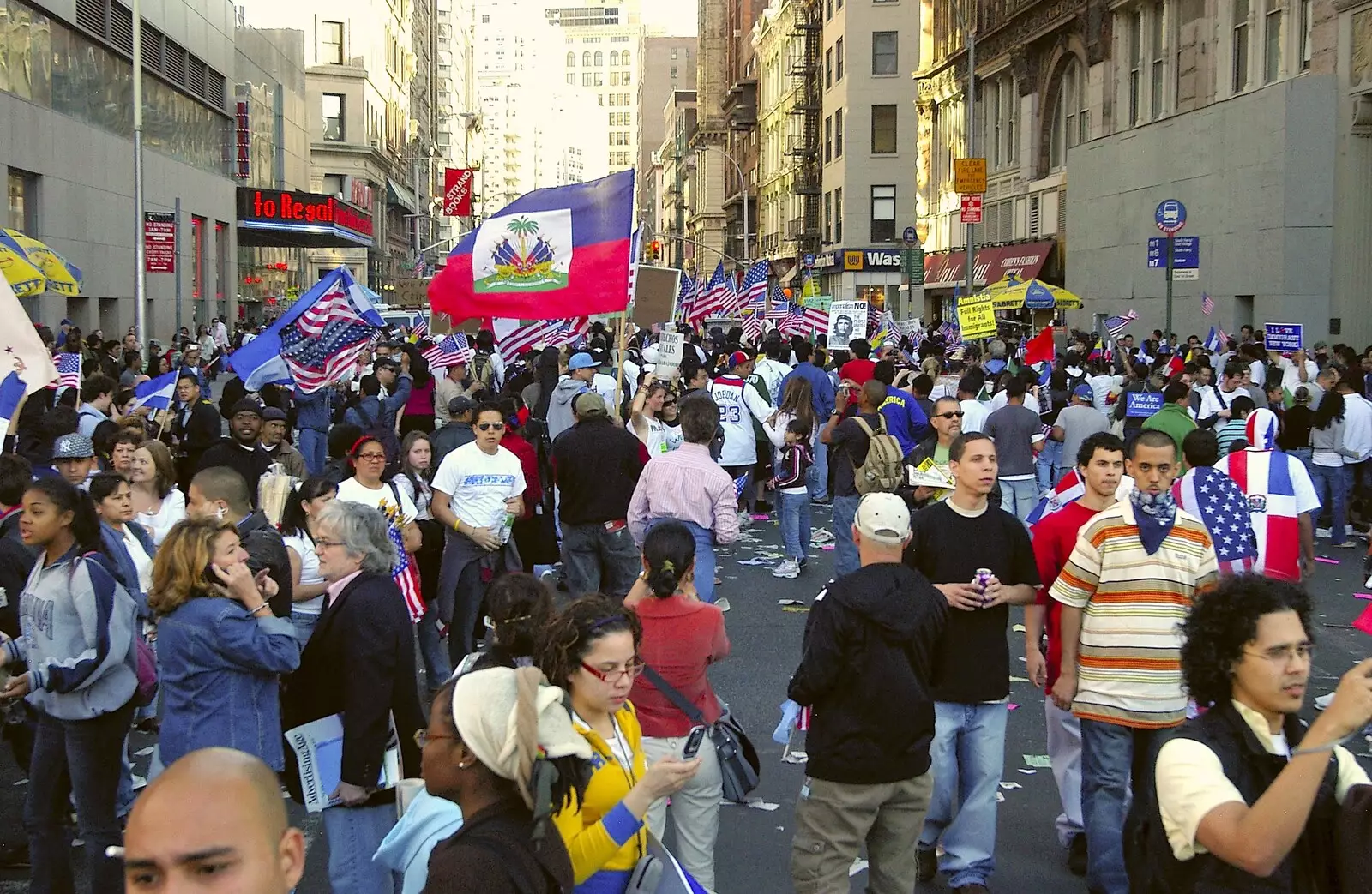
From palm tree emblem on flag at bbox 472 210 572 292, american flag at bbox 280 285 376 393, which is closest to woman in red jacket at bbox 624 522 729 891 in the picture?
palm tree emblem on flag at bbox 472 210 572 292

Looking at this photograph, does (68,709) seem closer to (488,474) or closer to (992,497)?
(488,474)

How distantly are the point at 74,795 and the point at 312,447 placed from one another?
34.8 ft

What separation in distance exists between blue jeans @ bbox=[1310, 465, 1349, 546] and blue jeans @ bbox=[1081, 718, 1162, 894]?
1028cm

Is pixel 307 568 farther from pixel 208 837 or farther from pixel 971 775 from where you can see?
pixel 208 837

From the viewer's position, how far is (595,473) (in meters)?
9.67

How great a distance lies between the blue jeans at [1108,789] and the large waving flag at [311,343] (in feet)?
28.9

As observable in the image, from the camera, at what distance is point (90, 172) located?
34.4m

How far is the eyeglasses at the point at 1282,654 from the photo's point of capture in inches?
132

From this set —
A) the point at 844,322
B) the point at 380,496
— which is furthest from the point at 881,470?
the point at 844,322

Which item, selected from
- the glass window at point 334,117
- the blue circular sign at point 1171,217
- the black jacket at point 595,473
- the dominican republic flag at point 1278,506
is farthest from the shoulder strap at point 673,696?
the glass window at point 334,117

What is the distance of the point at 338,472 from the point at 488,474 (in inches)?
45.6

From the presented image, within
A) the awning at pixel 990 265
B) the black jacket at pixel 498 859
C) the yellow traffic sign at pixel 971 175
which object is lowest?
the black jacket at pixel 498 859

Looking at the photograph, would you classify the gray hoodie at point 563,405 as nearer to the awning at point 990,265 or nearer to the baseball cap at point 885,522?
the baseball cap at point 885,522

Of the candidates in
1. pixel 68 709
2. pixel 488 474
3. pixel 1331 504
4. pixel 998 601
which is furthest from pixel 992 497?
pixel 68 709
